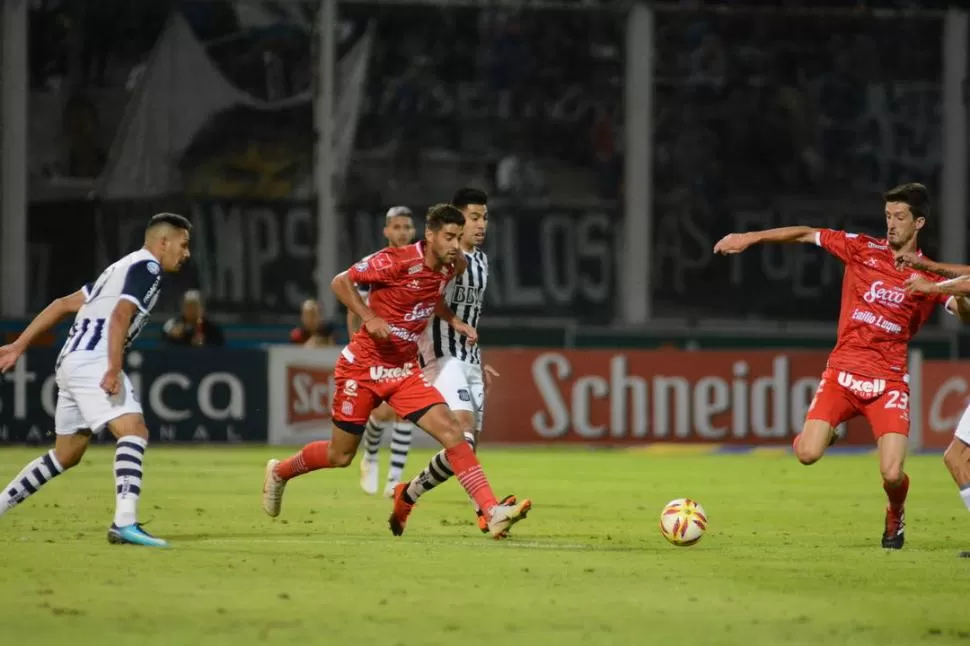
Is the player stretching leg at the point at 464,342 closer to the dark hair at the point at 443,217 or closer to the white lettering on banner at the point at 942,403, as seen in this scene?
the dark hair at the point at 443,217

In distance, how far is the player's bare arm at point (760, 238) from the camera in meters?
9.66

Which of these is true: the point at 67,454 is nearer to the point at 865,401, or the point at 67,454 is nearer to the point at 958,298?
the point at 865,401

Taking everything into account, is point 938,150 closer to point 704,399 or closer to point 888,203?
point 704,399

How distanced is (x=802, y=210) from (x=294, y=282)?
8.25m

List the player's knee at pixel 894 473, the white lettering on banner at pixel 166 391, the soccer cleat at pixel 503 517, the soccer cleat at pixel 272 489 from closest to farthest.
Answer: the soccer cleat at pixel 503 517, the player's knee at pixel 894 473, the soccer cleat at pixel 272 489, the white lettering on banner at pixel 166 391

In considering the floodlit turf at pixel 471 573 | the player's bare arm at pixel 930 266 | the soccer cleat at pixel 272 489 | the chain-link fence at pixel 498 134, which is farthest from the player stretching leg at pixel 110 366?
the chain-link fence at pixel 498 134

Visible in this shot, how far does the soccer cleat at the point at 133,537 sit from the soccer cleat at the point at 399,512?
1.53m

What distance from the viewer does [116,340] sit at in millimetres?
9070

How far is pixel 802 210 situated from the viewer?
89.6 feet

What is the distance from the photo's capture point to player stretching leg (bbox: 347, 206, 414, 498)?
13.0 m

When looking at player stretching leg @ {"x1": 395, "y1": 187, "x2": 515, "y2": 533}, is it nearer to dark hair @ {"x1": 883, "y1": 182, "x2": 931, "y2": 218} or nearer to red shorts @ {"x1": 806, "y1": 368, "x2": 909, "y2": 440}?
red shorts @ {"x1": 806, "y1": 368, "x2": 909, "y2": 440}

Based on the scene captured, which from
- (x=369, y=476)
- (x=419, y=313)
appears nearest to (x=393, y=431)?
(x=369, y=476)

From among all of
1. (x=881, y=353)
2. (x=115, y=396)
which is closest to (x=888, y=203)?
(x=881, y=353)

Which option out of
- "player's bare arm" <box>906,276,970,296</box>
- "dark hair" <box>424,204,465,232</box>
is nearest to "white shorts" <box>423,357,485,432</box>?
"dark hair" <box>424,204,465,232</box>
